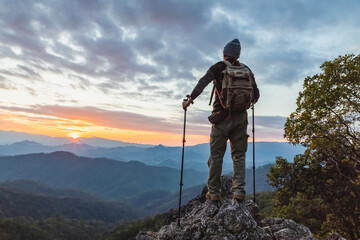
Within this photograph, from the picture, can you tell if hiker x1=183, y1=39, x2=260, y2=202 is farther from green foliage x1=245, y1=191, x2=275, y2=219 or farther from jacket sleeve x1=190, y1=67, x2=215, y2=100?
green foliage x1=245, y1=191, x2=275, y2=219

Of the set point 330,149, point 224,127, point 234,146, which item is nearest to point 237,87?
point 224,127

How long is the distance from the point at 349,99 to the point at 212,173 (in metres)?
13.2

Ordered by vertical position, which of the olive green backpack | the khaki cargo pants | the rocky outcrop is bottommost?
the rocky outcrop

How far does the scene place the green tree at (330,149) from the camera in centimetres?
1523

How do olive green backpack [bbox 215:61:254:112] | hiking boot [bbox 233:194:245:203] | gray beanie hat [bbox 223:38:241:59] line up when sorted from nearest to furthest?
olive green backpack [bbox 215:61:254:112] → hiking boot [bbox 233:194:245:203] → gray beanie hat [bbox 223:38:241:59]

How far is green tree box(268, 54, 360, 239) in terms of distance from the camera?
1523cm

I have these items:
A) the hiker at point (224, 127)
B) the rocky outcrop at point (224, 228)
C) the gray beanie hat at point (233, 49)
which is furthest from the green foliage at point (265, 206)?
the gray beanie hat at point (233, 49)

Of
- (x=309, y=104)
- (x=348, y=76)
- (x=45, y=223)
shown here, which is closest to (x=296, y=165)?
(x=309, y=104)

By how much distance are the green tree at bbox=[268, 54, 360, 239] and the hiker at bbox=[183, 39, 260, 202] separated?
1058 centimetres

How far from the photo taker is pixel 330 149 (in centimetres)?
1783

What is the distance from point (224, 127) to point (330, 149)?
582 inches

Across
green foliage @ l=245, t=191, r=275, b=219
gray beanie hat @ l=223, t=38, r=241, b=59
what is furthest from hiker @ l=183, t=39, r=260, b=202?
green foliage @ l=245, t=191, r=275, b=219

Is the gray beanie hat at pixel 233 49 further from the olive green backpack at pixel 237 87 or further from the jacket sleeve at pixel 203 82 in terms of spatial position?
the jacket sleeve at pixel 203 82

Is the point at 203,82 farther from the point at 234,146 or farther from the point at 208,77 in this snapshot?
the point at 234,146
